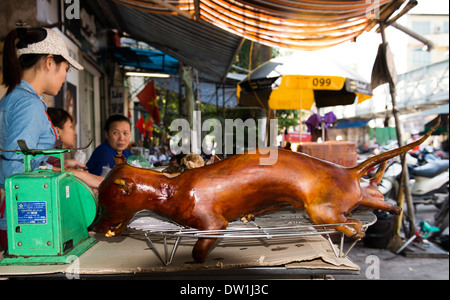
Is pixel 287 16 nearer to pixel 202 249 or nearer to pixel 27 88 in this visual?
pixel 27 88

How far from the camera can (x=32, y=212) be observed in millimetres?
1186

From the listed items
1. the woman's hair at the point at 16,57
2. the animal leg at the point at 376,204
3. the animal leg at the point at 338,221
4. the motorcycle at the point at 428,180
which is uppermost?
the woman's hair at the point at 16,57

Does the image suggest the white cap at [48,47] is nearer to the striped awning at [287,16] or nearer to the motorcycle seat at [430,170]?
the striped awning at [287,16]

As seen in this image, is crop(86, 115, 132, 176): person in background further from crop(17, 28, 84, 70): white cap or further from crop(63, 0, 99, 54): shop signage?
crop(63, 0, 99, 54): shop signage

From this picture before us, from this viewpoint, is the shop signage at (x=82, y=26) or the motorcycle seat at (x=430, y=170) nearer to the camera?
the shop signage at (x=82, y=26)

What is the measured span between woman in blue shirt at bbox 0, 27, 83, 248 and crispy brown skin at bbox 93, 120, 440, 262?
40 cm

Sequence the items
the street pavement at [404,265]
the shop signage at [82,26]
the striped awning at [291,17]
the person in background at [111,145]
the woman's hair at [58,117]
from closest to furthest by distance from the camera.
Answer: the woman's hair at [58,117] < the striped awning at [291,17] < the person in background at [111,145] < the street pavement at [404,265] < the shop signage at [82,26]

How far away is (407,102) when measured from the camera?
1739 cm

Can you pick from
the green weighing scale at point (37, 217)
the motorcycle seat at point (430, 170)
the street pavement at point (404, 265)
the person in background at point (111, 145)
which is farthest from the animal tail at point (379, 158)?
the motorcycle seat at point (430, 170)

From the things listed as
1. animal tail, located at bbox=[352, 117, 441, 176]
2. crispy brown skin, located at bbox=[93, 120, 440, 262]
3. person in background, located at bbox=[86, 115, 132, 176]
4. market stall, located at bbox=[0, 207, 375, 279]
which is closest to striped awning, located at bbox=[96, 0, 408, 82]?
person in background, located at bbox=[86, 115, 132, 176]

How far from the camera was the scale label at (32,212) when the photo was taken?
1.18 metres

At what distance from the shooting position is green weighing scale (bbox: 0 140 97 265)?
3.83 feet

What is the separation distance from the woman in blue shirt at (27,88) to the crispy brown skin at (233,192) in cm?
40

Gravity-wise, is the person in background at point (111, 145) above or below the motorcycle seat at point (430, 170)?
above
